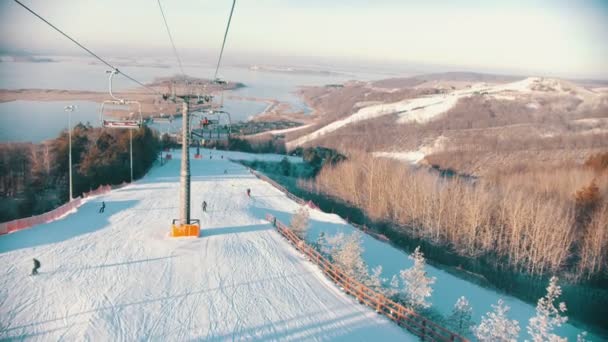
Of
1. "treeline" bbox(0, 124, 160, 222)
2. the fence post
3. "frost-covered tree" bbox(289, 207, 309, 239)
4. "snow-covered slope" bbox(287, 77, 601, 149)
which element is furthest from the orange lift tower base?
"snow-covered slope" bbox(287, 77, 601, 149)

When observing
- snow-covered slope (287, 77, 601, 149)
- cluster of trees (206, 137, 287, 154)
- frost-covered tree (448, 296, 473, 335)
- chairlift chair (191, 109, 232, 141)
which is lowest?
frost-covered tree (448, 296, 473, 335)

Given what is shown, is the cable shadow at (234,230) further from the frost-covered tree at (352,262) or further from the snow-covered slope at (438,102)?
the snow-covered slope at (438,102)

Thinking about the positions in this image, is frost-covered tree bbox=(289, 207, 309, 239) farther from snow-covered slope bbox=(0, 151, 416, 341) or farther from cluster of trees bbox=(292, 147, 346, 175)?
cluster of trees bbox=(292, 147, 346, 175)

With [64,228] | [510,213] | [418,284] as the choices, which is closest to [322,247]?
[418,284]

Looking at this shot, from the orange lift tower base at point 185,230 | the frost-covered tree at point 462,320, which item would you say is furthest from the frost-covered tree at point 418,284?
the orange lift tower base at point 185,230

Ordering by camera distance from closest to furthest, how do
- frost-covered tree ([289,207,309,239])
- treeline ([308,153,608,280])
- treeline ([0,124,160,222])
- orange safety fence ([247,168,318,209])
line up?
frost-covered tree ([289,207,309,239]) → treeline ([308,153,608,280]) → orange safety fence ([247,168,318,209]) → treeline ([0,124,160,222])

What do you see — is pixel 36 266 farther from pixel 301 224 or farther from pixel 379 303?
pixel 301 224
